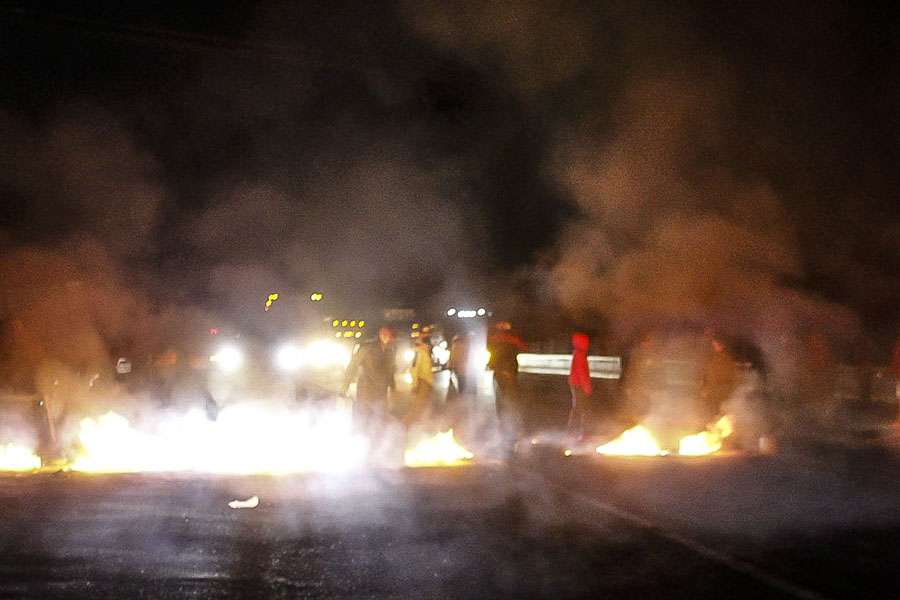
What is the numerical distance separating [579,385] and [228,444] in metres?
3.85

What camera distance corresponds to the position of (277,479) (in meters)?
7.62

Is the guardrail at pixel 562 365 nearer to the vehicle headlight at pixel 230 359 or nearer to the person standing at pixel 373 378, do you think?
the vehicle headlight at pixel 230 359

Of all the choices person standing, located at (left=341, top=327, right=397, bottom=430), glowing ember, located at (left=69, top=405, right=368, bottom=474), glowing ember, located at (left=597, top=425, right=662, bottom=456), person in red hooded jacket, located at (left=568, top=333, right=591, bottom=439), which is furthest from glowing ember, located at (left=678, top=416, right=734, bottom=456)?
glowing ember, located at (left=69, top=405, right=368, bottom=474)

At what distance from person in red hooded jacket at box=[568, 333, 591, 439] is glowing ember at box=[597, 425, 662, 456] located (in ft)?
2.59

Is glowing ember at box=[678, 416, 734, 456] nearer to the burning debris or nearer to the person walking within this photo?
the person walking

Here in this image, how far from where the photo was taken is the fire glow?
9742mm

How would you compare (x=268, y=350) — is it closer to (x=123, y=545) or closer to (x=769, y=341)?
(x=769, y=341)

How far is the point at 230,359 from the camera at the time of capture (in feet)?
47.5

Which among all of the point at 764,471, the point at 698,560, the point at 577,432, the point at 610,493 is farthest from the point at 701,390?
the point at 698,560

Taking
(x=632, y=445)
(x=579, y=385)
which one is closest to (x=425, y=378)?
(x=579, y=385)

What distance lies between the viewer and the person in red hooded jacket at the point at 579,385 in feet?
34.4

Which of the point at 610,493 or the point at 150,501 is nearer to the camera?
the point at 150,501

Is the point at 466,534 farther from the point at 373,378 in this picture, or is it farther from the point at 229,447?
the point at 229,447

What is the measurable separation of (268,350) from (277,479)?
7956 mm
